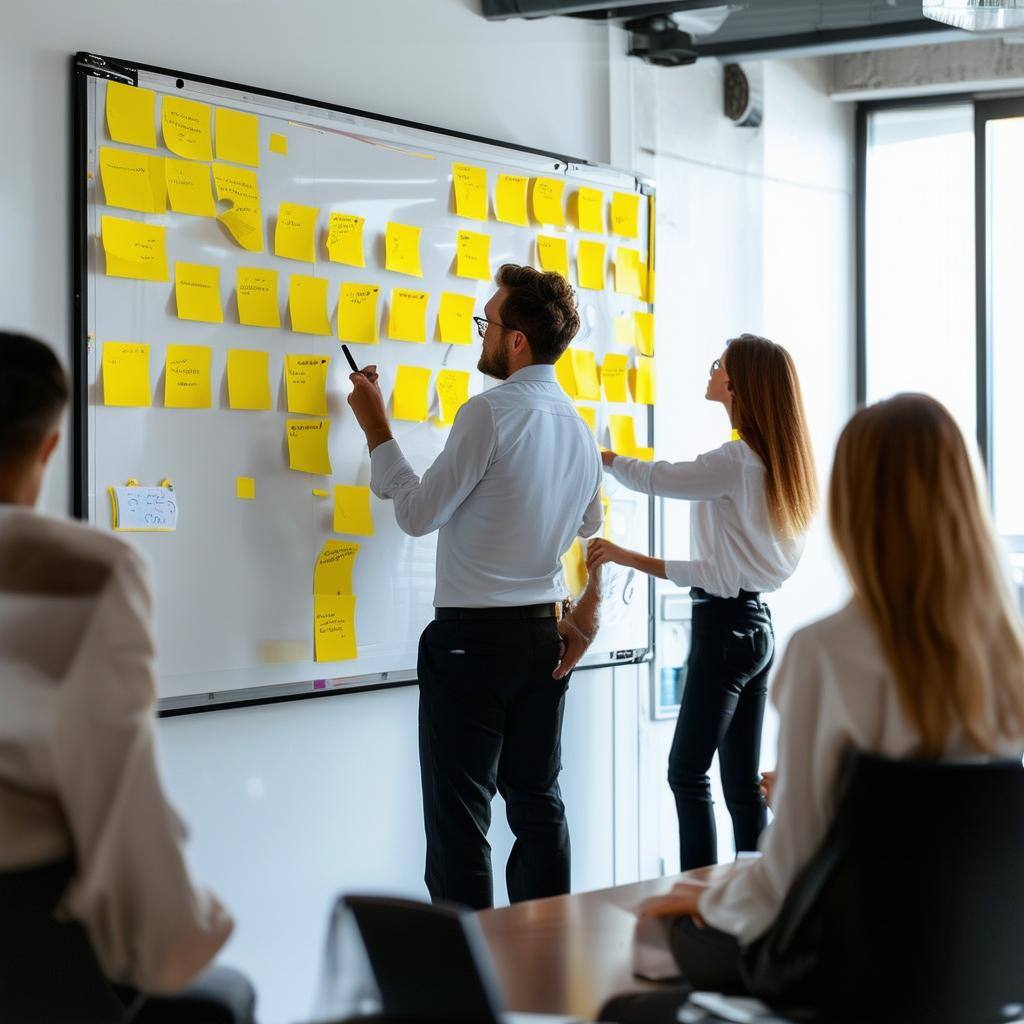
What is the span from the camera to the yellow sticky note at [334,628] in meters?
2.76

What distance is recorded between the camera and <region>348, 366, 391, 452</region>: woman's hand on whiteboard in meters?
2.71

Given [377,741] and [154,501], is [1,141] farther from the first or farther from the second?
[377,741]

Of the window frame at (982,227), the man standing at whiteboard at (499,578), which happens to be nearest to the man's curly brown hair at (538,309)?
the man standing at whiteboard at (499,578)

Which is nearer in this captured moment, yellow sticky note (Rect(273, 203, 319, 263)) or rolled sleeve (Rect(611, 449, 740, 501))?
yellow sticky note (Rect(273, 203, 319, 263))

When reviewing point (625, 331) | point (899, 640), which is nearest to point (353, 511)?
point (625, 331)

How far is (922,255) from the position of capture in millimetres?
4355

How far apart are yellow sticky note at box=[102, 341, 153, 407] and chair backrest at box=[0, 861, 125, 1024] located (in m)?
1.25

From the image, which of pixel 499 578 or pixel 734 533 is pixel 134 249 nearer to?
pixel 499 578

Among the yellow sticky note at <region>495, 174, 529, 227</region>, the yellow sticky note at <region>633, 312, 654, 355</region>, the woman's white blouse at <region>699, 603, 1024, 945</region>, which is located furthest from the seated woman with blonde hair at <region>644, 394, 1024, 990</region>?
the yellow sticky note at <region>633, 312, 654, 355</region>

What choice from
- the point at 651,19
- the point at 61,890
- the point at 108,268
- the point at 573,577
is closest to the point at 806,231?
the point at 651,19

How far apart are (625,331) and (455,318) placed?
0.61 meters

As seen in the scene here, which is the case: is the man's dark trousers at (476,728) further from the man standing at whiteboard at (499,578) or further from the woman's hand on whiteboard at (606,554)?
the woman's hand on whiteboard at (606,554)

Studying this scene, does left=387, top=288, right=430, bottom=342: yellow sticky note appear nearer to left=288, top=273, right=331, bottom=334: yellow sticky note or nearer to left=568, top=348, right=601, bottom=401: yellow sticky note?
left=288, top=273, right=331, bottom=334: yellow sticky note

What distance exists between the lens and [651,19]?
338 cm
